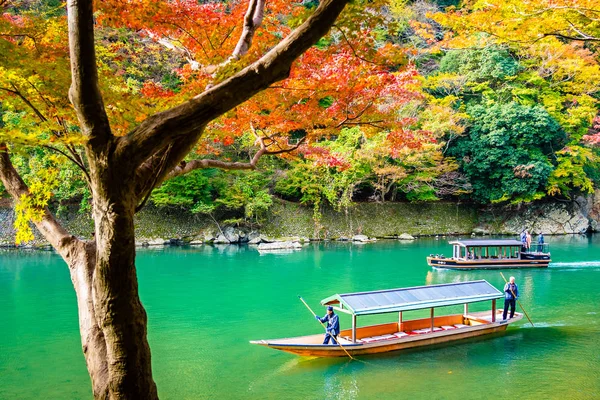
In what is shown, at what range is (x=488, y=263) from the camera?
19484 mm

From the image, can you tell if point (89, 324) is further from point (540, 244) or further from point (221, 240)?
point (221, 240)

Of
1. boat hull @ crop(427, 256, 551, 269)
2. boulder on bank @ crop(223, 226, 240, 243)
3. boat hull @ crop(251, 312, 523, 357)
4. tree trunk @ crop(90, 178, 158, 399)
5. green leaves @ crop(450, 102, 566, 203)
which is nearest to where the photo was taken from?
tree trunk @ crop(90, 178, 158, 399)

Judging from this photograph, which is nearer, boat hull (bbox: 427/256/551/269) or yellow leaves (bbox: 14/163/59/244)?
yellow leaves (bbox: 14/163/59/244)

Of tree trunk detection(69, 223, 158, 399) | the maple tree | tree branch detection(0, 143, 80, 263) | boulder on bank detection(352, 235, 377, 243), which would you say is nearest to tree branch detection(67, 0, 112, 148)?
the maple tree

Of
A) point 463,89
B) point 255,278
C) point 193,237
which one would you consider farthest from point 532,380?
point 463,89

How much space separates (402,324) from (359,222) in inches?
743

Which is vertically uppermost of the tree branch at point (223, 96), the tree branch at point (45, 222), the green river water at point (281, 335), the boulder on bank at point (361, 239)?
the tree branch at point (223, 96)

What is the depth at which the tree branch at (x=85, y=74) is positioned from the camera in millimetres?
3166

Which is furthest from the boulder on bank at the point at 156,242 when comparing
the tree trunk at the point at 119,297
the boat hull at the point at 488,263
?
the tree trunk at the point at 119,297

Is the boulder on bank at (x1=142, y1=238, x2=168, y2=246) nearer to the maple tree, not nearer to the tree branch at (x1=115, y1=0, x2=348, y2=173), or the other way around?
the maple tree

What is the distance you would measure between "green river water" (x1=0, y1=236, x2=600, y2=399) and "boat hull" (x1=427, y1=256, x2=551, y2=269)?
0.46 metres

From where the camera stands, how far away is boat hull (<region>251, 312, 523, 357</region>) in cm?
882

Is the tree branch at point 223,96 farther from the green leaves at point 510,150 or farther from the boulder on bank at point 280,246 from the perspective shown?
the green leaves at point 510,150

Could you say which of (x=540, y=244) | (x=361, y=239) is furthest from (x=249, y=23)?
(x=361, y=239)
